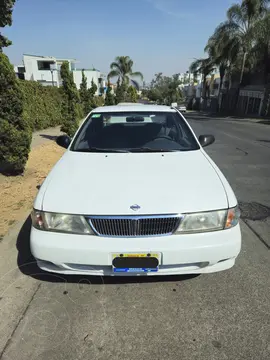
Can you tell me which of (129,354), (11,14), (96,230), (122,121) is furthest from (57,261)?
(11,14)

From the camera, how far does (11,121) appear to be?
17.5ft

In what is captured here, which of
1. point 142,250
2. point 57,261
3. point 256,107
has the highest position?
point 142,250

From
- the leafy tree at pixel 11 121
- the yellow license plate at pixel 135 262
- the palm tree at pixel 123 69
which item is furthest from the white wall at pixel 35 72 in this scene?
the yellow license plate at pixel 135 262

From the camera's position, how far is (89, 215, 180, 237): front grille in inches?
83.3

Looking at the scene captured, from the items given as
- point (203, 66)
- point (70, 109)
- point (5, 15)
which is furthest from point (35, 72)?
point (5, 15)

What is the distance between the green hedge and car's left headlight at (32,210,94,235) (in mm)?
11295

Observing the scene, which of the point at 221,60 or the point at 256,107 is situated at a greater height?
the point at 221,60

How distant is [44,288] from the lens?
8.34 feet

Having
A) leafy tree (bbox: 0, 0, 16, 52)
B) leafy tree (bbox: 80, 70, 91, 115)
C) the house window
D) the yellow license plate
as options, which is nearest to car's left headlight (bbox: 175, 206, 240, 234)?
the yellow license plate

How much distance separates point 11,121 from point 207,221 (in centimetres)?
462

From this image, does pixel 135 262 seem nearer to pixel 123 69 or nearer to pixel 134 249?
pixel 134 249

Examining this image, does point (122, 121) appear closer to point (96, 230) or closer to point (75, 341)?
point (96, 230)

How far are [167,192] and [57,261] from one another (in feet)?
3.52

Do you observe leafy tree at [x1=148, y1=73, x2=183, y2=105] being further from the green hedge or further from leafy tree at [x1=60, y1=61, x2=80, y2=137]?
leafy tree at [x1=60, y1=61, x2=80, y2=137]
